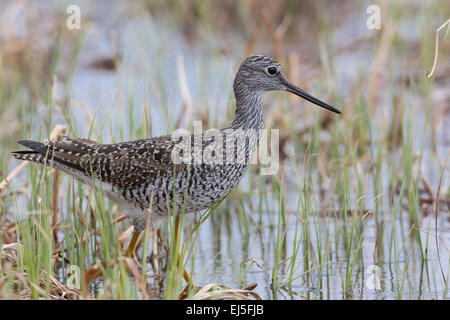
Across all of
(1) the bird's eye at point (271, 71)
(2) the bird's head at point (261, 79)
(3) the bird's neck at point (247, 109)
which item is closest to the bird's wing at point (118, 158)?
(3) the bird's neck at point (247, 109)

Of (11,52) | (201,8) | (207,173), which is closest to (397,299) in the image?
(207,173)

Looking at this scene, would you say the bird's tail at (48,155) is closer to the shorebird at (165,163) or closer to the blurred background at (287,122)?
the shorebird at (165,163)

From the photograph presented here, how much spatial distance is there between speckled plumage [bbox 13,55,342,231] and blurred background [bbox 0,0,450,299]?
258 mm

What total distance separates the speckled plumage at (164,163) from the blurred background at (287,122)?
0.26m

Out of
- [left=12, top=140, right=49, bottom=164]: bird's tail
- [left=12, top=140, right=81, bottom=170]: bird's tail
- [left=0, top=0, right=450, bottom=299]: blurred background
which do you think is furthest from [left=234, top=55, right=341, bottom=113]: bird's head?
[left=12, top=140, right=49, bottom=164]: bird's tail

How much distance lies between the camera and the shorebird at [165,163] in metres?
6.71

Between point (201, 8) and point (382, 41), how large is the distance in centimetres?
413

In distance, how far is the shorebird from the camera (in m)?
6.71

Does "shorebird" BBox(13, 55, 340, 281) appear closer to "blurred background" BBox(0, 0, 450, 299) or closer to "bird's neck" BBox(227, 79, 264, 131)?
"bird's neck" BBox(227, 79, 264, 131)

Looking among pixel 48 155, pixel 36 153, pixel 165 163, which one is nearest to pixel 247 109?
pixel 165 163

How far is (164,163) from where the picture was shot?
6.85 m

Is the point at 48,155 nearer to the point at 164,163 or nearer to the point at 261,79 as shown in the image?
the point at 164,163

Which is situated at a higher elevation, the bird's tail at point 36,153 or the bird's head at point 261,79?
the bird's head at point 261,79

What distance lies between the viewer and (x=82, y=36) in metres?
10.9
